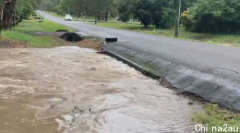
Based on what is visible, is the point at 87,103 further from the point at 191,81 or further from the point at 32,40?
the point at 32,40

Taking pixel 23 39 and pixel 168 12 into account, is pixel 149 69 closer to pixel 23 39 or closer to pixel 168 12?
pixel 23 39

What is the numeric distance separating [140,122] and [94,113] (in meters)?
1.02

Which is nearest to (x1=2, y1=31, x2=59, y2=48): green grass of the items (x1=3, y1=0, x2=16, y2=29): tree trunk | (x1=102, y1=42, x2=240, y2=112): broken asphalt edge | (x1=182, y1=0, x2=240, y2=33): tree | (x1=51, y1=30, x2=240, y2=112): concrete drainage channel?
(x1=3, y1=0, x2=16, y2=29): tree trunk

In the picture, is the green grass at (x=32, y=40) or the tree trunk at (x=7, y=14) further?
the tree trunk at (x=7, y=14)

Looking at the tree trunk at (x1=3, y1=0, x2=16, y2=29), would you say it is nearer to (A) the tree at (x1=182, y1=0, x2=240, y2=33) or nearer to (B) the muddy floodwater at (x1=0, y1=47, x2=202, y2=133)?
(B) the muddy floodwater at (x1=0, y1=47, x2=202, y2=133)

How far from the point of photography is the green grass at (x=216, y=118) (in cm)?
561

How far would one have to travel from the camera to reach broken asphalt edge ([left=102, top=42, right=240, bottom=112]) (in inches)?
276

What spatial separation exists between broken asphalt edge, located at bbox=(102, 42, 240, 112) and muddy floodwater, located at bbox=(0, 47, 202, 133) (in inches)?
16.5

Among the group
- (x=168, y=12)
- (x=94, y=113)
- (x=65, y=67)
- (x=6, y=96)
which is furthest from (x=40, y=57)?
(x=168, y=12)

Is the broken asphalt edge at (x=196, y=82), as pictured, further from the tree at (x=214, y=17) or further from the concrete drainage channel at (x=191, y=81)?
the tree at (x=214, y=17)

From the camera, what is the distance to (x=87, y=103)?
732cm

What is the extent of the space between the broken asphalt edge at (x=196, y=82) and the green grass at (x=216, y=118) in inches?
11.7

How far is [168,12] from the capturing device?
40750mm

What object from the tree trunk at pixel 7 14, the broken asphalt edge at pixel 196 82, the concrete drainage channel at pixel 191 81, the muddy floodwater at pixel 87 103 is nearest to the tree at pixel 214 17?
the tree trunk at pixel 7 14
